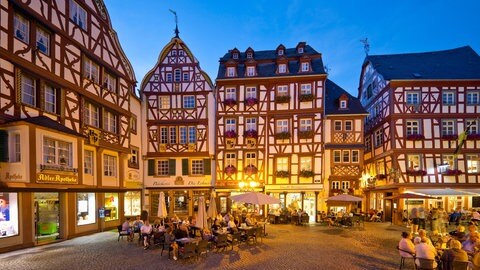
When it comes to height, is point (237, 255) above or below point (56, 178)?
below

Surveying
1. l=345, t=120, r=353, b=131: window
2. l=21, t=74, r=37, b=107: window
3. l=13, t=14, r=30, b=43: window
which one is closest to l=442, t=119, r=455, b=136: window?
l=345, t=120, r=353, b=131: window

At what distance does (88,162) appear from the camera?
17547 mm

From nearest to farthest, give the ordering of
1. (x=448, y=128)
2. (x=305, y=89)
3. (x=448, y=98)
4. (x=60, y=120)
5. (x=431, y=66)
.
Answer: (x=60, y=120)
(x=448, y=128)
(x=448, y=98)
(x=305, y=89)
(x=431, y=66)

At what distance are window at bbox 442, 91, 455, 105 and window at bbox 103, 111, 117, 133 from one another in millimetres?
23906

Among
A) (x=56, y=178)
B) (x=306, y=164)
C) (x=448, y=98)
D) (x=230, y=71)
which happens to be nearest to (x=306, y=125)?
(x=306, y=164)

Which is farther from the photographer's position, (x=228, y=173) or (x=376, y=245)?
(x=228, y=173)

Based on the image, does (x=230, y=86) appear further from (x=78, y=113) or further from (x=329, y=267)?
(x=329, y=267)

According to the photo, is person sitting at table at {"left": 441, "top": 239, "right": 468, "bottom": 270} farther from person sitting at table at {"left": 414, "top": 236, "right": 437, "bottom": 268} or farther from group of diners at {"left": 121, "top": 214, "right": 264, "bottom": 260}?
group of diners at {"left": 121, "top": 214, "right": 264, "bottom": 260}

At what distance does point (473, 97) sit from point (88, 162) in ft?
89.6

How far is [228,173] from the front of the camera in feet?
83.4

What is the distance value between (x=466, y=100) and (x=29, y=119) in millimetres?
28050

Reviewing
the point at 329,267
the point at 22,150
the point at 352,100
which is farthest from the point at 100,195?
the point at 352,100

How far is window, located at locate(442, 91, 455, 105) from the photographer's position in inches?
939

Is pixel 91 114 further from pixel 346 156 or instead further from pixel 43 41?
pixel 346 156
